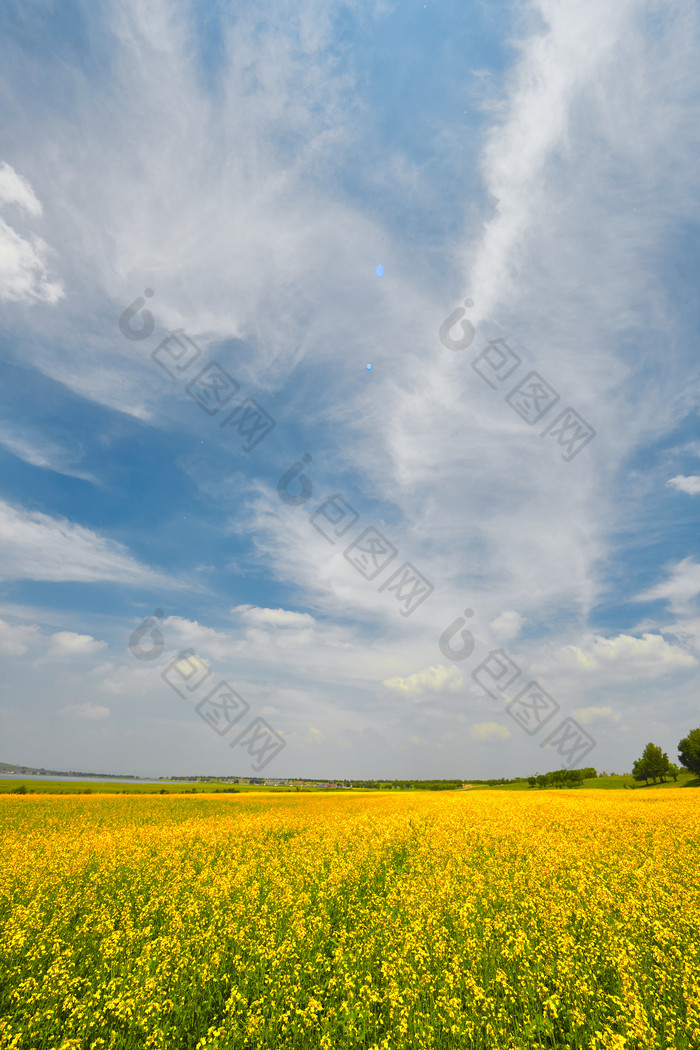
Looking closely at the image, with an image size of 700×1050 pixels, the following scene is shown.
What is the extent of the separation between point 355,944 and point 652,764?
104 metres

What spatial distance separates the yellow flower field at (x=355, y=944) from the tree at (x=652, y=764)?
91629mm

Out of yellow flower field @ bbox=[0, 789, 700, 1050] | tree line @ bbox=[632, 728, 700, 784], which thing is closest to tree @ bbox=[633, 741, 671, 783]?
tree line @ bbox=[632, 728, 700, 784]

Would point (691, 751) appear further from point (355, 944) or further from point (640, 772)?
point (355, 944)

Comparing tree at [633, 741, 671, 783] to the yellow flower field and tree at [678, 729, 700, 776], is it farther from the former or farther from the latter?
the yellow flower field

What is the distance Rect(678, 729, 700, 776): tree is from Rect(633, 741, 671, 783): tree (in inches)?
160

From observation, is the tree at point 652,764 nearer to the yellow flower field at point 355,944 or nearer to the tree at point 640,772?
the tree at point 640,772

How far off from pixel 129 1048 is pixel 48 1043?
4.06 ft

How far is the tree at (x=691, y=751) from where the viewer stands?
7412cm

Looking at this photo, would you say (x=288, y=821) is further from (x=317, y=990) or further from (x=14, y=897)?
(x=317, y=990)

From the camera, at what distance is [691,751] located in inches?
2968

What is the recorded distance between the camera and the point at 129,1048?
5.46 metres

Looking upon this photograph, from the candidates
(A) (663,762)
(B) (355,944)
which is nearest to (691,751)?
(A) (663,762)

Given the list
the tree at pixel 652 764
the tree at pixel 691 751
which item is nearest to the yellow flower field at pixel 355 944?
the tree at pixel 691 751

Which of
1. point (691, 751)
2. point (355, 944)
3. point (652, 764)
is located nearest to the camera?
point (355, 944)
